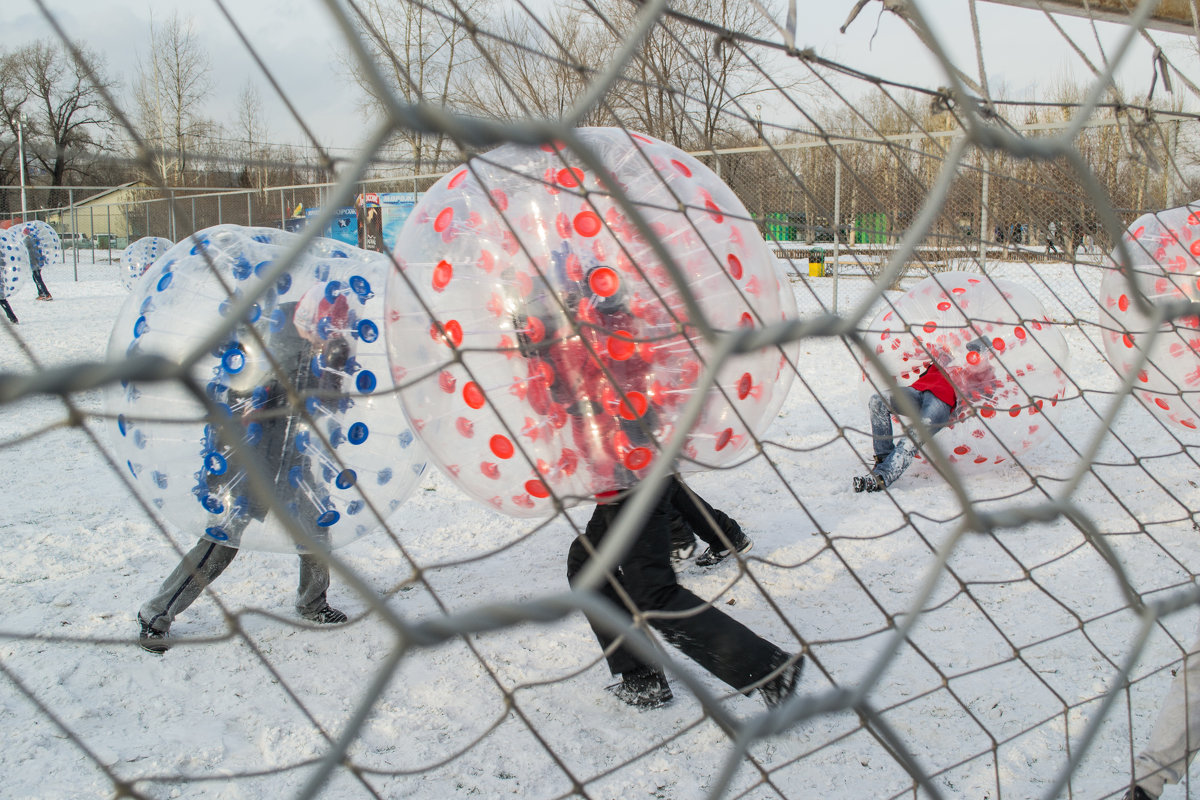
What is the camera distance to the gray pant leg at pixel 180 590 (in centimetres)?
283

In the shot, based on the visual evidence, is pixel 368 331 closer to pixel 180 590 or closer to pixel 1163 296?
pixel 180 590

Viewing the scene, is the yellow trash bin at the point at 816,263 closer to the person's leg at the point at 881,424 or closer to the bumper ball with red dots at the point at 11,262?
the person's leg at the point at 881,424

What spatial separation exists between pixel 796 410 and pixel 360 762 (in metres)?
4.42

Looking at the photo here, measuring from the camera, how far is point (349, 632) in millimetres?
2980

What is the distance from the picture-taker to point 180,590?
9.36 ft

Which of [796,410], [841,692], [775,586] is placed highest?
[841,692]

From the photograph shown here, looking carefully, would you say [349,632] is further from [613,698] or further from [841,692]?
[841,692]

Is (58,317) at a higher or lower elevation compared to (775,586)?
lower

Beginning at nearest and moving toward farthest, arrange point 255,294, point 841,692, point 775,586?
point 255,294 → point 841,692 → point 775,586

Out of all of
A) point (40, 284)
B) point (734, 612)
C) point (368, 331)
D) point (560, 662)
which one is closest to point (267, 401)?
point (368, 331)

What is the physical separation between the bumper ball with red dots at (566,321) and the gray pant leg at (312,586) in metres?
1.24

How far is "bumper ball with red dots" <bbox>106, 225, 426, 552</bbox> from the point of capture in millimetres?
2340

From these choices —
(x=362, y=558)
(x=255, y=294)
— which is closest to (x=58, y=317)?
(x=362, y=558)

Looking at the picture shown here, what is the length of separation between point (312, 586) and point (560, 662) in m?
0.95
